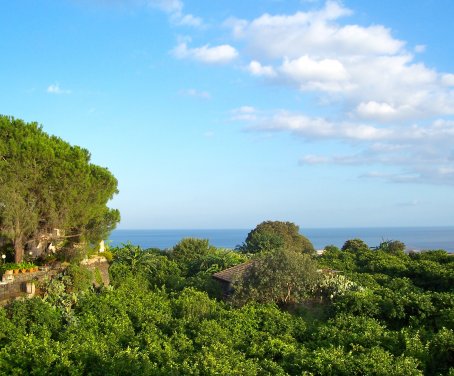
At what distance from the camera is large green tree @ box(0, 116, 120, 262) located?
20.0 metres

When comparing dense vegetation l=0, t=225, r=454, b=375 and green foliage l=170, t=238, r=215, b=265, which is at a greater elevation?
green foliage l=170, t=238, r=215, b=265

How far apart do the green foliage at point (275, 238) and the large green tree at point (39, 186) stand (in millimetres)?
19863

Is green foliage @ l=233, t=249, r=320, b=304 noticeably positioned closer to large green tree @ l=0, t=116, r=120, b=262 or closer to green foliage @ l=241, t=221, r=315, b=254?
large green tree @ l=0, t=116, r=120, b=262

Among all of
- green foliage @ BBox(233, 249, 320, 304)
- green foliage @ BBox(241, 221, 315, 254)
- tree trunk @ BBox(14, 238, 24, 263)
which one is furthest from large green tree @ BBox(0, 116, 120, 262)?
green foliage @ BBox(241, 221, 315, 254)

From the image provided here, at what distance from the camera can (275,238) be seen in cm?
4166

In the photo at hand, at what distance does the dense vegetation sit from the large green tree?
2575 millimetres

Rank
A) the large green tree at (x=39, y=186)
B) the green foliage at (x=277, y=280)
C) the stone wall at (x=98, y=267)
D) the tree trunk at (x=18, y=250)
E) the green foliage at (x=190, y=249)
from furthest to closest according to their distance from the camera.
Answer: the green foliage at (x=190, y=249) → the stone wall at (x=98, y=267) → the green foliage at (x=277, y=280) → the tree trunk at (x=18, y=250) → the large green tree at (x=39, y=186)

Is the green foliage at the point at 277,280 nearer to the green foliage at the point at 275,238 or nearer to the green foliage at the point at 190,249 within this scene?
the green foliage at the point at 190,249

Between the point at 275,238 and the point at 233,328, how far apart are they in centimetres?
2463

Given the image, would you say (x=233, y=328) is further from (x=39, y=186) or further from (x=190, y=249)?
(x=190, y=249)

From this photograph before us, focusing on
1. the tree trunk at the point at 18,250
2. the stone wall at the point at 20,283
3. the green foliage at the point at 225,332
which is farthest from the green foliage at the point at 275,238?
the tree trunk at the point at 18,250

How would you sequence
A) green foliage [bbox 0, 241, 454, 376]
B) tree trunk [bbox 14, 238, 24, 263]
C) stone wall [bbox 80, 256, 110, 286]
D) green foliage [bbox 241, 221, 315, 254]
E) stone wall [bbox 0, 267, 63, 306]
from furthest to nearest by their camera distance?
green foliage [bbox 241, 221, 315, 254]
stone wall [bbox 80, 256, 110, 286]
tree trunk [bbox 14, 238, 24, 263]
stone wall [bbox 0, 267, 63, 306]
green foliage [bbox 0, 241, 454, 376]

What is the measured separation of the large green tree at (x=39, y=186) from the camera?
20.0 m

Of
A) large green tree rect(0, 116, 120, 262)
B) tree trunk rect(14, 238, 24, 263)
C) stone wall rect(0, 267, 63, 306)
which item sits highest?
large green tree rect(0, 116, 120, 262)
